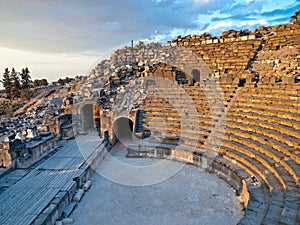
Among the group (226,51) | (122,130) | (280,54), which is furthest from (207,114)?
(226,51)

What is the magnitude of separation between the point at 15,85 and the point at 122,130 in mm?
31840

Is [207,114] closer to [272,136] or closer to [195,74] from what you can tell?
[272,136]

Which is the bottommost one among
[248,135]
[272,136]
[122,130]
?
[122,130]

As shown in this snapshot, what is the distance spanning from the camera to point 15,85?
1678 inches

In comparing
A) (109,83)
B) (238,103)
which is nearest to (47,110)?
(109,83)

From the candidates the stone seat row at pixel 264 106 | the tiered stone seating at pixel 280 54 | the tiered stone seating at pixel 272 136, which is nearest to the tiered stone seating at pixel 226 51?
the tiered stone seating at pixel 280 54

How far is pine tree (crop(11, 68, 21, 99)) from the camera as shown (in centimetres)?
4234

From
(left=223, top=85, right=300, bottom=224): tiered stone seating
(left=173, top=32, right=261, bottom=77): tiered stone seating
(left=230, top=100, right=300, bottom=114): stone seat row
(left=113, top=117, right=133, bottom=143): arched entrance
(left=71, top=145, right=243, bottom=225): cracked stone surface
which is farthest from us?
(left=173, top=32, right=261, bottom=77): tiered stone seating

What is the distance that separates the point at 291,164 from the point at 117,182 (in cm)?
647

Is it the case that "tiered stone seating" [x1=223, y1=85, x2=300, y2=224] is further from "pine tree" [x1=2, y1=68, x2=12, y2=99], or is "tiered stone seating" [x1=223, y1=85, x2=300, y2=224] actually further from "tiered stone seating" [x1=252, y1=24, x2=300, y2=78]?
"pine tree" [x1=2, y1=68, x2=12, y2=99]

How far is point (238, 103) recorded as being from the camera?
46.3 feet

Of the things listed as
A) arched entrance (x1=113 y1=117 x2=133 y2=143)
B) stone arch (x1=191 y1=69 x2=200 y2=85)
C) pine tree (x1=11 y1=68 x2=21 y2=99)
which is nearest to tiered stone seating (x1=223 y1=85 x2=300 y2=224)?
arched entrance (x1=113 y1=117 x2=133 y2=143)

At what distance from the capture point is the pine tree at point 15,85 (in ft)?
139

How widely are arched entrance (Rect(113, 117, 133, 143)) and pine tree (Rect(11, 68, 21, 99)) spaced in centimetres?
3097
